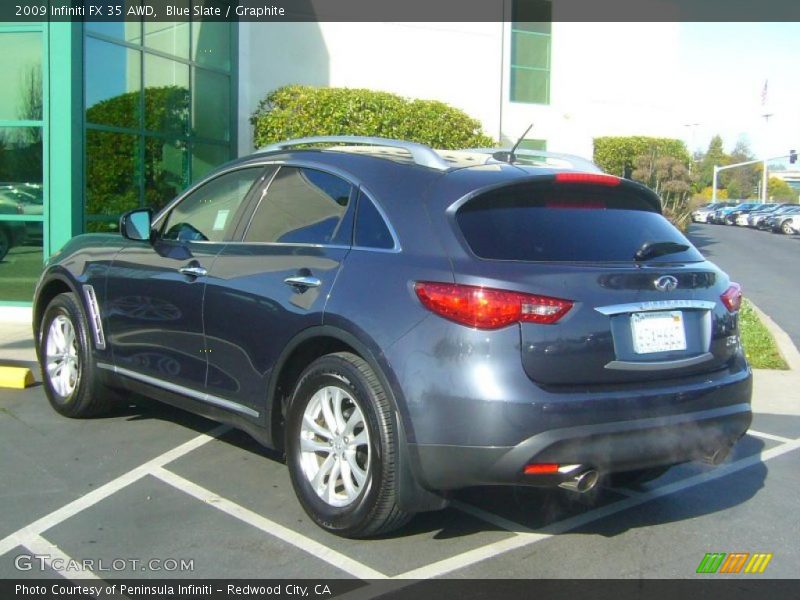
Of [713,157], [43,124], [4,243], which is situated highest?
[713,157]

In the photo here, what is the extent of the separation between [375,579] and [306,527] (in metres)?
0.68

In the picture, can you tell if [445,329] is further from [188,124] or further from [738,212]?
[738,212]

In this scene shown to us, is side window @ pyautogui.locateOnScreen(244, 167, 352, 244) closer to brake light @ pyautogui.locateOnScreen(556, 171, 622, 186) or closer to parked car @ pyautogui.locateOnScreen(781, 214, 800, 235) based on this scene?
brake light @ pyautogui.locateOnScreen(556, 171, 622, 186)

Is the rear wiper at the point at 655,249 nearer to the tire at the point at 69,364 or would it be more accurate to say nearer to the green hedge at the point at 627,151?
Answer: the tire at the point at 69,364

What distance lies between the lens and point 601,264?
4129 millimetres

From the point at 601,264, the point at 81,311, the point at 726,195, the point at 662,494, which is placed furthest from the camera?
the point at 726,195

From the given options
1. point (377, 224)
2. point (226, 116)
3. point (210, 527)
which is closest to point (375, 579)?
point (210, 527)

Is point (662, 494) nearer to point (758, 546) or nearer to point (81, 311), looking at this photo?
point (758, 546)

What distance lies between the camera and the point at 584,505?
4.94 meters

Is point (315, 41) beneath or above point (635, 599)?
above

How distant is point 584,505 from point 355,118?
405 inches

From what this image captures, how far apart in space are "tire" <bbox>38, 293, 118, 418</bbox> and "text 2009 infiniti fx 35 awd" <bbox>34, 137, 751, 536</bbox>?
1.11m

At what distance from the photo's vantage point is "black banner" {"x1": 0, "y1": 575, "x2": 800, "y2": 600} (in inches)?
149

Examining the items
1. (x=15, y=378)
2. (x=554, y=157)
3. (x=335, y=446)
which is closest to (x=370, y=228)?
(x=335, y=446)
